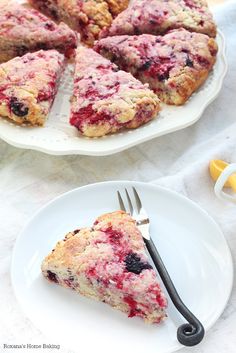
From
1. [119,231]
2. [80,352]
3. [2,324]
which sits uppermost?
[119,231]

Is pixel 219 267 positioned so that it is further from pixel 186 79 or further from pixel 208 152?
pixel 186 79

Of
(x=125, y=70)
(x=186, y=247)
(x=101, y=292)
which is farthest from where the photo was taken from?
(x=125, y=70)

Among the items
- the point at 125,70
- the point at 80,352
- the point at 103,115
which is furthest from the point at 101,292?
the point at 125,70

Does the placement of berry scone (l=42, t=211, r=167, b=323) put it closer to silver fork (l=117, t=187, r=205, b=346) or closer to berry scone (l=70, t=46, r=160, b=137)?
silver fork (l=117, t=187, r=205, b=346)

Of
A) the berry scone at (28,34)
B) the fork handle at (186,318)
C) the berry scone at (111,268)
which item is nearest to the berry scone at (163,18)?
the berry scone at (28,34)

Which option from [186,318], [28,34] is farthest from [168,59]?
[186,318]

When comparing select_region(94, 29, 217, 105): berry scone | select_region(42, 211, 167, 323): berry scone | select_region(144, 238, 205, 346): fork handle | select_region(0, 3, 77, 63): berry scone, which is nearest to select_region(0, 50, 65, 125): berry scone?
select_region(0, 3, 77, 63): berry scone

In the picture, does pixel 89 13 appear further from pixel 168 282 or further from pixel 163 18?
pixel 168 282
